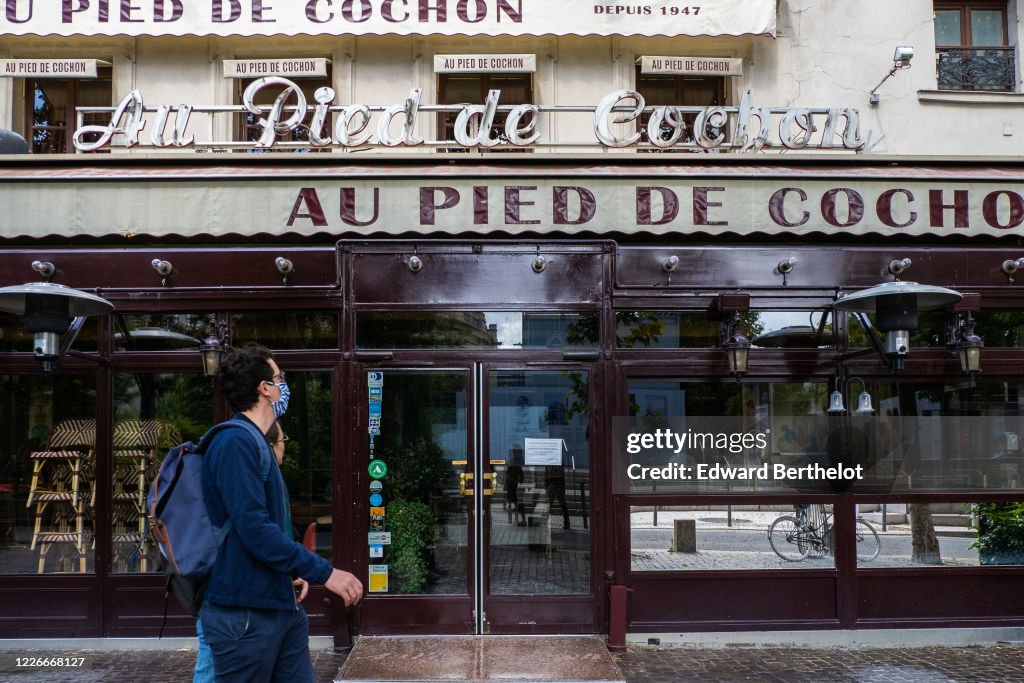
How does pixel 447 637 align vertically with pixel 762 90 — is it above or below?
below

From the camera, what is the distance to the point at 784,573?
7.64 metres

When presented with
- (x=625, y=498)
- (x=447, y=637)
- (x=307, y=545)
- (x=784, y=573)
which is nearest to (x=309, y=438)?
(x=447, y=637)

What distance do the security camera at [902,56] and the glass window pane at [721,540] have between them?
4769 millimetres

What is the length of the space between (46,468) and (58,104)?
4.04m

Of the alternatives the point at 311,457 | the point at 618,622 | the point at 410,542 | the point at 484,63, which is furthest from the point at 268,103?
the point at 618,622

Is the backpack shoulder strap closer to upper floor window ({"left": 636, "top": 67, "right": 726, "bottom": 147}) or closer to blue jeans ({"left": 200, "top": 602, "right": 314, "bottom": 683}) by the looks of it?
blue jeans ({"left": 200, "top": 602, "right": 314, "bottom": 683})

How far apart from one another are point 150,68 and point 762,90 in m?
6.47

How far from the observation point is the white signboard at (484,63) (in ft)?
29.9

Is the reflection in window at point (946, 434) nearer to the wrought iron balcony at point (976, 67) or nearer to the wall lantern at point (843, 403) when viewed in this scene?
the wall lantern at point (843, 403)

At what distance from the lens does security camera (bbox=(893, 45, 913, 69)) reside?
878 centimetres

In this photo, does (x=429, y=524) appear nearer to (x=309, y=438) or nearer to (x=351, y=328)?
(x=309, y=438)

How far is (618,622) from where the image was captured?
7.25 m

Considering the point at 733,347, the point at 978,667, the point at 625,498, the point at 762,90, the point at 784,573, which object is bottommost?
the point at 978,667

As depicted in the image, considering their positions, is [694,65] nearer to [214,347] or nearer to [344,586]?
[214,347]
